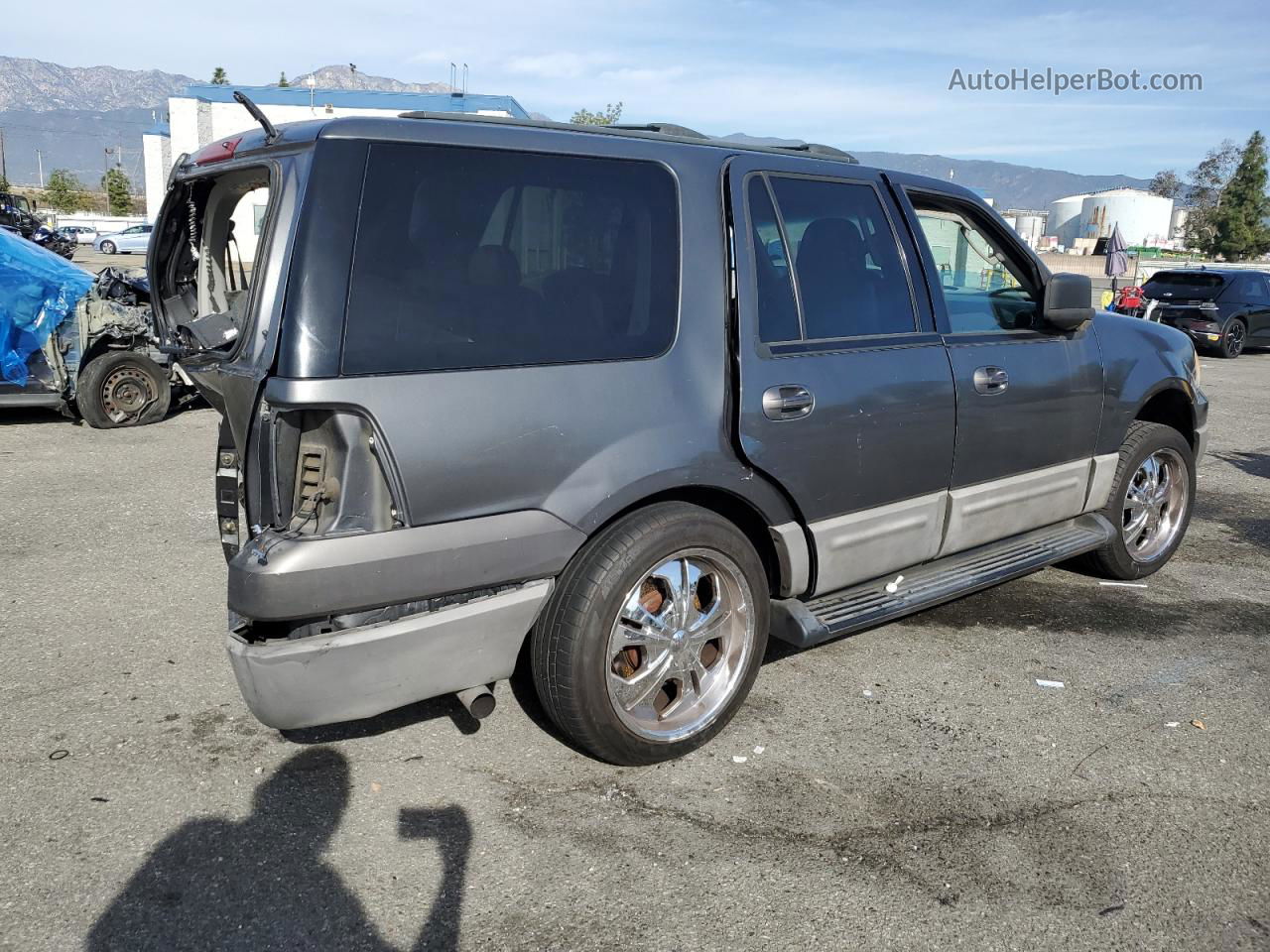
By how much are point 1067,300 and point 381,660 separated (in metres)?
3.24

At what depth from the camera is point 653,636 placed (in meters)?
3.30

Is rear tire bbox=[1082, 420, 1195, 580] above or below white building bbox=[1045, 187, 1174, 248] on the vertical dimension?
below

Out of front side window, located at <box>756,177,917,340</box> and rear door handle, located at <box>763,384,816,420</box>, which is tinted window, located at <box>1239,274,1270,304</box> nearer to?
front side window, located at <box>756,177,917,340</box>

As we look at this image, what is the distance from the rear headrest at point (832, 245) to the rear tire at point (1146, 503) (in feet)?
6.77

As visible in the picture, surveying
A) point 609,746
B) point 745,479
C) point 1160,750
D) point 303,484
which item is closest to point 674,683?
point 609,746

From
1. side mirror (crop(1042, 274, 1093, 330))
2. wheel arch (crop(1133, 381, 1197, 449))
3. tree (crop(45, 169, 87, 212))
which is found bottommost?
wheel arch (crop(1133, 381, 1197, 449))

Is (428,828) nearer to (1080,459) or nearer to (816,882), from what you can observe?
(816,882)

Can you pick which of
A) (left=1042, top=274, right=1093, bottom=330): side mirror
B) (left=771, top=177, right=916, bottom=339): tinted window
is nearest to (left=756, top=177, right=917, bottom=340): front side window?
(left=771, top=177, right=916, bottom=339): tinted window

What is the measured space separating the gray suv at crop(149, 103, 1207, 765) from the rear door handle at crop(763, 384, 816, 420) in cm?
1

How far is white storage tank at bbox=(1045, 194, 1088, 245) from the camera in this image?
380 feet

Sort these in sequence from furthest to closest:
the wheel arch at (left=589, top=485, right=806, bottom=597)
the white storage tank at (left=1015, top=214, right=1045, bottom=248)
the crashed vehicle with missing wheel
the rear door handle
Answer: the white storage tank at (left=1015, top=214, right=1045, bottom=248), the crashed vehicle with missing wheel, the rear door handle, the wheel arch at (left=589, top=485, right=806, bottom=597)

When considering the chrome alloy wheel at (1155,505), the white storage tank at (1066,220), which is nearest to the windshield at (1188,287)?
the chrome alloy wheel at (1155,505)

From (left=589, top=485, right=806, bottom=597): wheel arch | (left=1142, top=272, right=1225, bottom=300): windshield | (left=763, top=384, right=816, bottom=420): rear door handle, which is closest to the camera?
(left=589, top=485, right=806, bottom=597): wheel arch

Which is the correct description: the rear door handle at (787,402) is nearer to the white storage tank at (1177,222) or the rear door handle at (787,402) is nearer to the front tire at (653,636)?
the front tire at (653,636)
